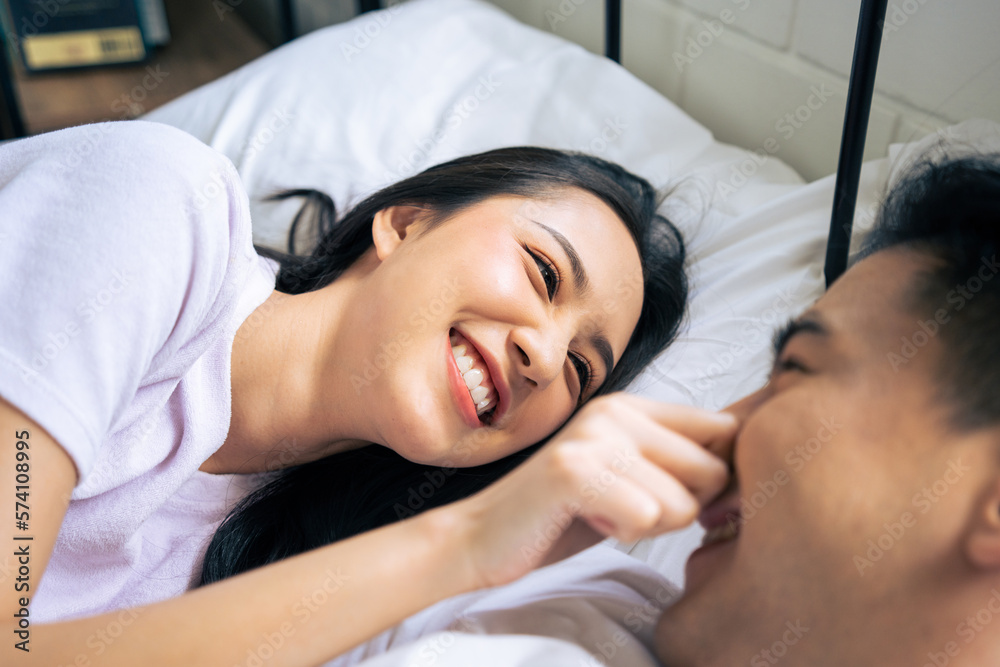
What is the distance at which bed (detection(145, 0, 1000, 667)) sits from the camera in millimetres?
771

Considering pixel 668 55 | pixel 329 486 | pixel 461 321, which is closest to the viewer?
pixel 461 321

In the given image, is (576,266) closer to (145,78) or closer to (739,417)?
(739,417)

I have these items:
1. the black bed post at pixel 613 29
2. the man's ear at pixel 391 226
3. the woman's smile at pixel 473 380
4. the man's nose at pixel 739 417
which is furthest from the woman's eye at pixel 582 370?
the black bed post at pixel 613 29

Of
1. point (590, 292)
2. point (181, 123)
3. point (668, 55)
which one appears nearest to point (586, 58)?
point (668, 55)

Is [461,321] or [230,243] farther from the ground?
[230,243]

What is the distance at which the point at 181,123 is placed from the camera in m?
1.82

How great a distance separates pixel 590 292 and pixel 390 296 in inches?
10.3

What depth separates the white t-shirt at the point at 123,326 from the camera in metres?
0.73

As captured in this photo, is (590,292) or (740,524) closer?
(740,524)

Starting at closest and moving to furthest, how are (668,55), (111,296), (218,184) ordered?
1. (111,296)
2. (218,184)
3. (668,55)

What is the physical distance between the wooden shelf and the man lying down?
231 centimetres

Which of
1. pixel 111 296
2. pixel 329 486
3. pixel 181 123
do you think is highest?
pixel 111 296

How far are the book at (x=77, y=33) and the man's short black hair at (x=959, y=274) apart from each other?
103 inches

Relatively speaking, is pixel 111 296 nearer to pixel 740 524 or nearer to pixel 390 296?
pixel 390 296
